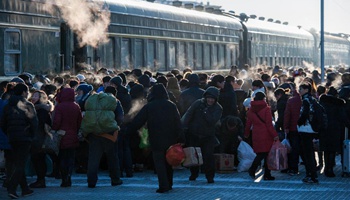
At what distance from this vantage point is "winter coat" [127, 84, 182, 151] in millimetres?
14305

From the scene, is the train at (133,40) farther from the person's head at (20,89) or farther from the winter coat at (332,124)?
the winter coat at (332,124)

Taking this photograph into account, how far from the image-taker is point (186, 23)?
3177 cm

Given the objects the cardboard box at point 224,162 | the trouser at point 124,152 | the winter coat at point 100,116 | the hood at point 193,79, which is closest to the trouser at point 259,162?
the cardboard box at point 224,162

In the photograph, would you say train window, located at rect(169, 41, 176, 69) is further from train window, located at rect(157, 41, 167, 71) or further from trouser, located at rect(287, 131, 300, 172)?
trouser, located at rect(287, 131, 300, 172)

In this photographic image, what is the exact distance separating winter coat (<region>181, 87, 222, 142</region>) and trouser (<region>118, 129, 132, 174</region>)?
4.32ft

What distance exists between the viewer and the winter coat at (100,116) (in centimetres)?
1475

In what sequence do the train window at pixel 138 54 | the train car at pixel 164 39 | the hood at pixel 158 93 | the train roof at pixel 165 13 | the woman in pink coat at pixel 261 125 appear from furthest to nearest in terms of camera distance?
1. the train window at pixel 138 54
2. the train roof at pixel 165 13
3. the train car at pixel 164 39
4. the woman in pink coat at pixel 261 125
5. the hood at pixel 158 93

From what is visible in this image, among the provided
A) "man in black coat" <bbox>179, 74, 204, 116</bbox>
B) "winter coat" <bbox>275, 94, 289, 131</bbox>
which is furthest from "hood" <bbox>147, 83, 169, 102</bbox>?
"winter coat" <bbox>275, 94, 289, 131</bbox>

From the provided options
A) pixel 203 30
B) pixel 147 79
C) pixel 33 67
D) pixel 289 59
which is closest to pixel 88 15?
pixel 33 67

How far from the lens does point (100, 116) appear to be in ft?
48.4

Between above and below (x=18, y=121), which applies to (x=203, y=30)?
above

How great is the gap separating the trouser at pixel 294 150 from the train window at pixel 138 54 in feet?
31.1

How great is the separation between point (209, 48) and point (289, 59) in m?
19.4

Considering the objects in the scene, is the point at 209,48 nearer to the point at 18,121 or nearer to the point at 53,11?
the point at 53,11
